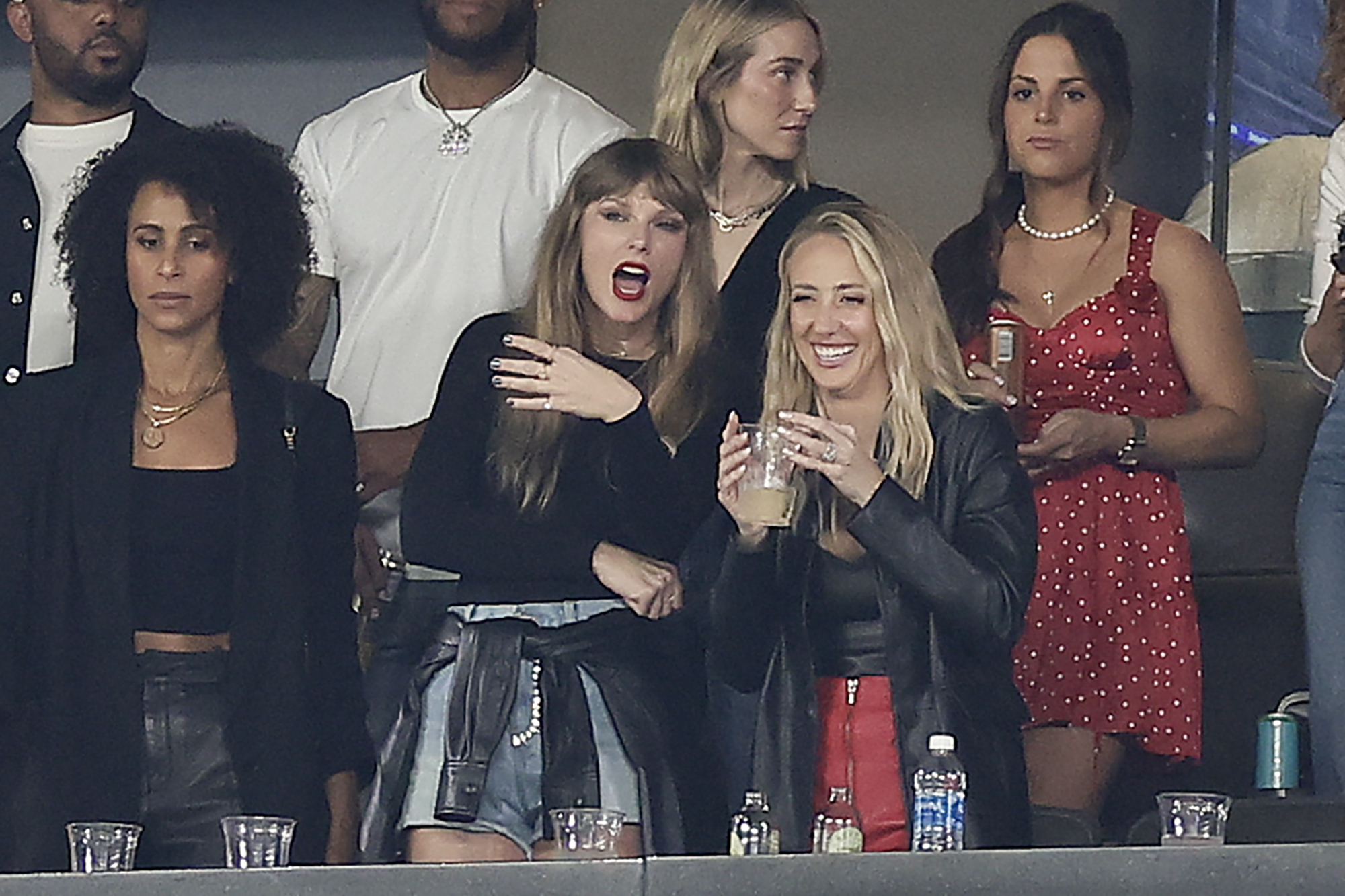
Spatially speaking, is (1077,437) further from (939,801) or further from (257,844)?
(257,844)

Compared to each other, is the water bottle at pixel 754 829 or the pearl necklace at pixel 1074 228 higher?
the pearl necklace at pixel 1074 228

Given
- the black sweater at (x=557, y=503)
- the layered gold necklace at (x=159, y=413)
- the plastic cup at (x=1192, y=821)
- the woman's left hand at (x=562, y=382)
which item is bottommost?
the plastic cup at (x=1192, y=821)

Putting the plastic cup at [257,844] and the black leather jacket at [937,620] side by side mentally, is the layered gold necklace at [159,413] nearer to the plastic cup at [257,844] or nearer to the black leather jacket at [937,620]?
the plastic cup at [257,844]

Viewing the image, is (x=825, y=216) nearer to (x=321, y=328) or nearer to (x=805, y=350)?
(x=805, y=350)

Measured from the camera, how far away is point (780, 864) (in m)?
3.38

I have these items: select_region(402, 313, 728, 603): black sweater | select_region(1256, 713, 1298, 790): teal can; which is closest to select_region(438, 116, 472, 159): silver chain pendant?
select_region(402, 313, 728, 603): black sweater

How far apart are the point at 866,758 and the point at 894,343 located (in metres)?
0.62

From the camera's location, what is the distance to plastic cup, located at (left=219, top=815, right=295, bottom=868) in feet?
12.1

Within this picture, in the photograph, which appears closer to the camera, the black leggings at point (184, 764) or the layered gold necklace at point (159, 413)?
the black leggings at point (184, 764)

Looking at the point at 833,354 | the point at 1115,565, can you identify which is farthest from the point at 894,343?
the point at 1115,565

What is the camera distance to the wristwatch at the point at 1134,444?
414 centimetres

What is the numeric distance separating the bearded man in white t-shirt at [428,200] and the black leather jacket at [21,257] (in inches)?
9.7

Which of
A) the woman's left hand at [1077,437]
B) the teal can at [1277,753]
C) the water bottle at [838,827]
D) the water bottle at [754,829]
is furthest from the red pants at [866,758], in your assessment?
the teal can at [1277,753]

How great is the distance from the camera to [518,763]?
400 cm
